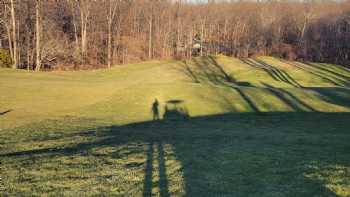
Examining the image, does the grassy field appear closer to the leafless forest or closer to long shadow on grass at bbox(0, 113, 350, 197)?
long shadow on grass at bbox(0, 113, 350, 197)

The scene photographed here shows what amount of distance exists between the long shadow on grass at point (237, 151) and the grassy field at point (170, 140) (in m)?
0.03

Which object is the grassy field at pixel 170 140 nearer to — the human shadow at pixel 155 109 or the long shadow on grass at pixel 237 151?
the long shadow on grass at pixel 237 151

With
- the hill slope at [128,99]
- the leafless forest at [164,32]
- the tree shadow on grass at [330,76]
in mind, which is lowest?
the tree shadow on grass at [330,76]

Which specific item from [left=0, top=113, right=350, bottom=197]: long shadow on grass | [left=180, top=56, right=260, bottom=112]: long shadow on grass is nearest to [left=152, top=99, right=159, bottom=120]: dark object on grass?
[left=0, top=113, right=350, bottom=197]: long shadow on grass

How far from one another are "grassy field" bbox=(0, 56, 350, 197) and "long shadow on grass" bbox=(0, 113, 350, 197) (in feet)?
0.10

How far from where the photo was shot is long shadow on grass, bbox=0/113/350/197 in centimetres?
Answer: 780

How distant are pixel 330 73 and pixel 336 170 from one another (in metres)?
49.9

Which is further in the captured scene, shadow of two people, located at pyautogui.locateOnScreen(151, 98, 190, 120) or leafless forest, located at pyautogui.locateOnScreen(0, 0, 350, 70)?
leafless forest, located at pyautogui.locateOnScreen(0, 0, 350, 70)

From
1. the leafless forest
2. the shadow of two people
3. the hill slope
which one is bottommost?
the shadow of two people

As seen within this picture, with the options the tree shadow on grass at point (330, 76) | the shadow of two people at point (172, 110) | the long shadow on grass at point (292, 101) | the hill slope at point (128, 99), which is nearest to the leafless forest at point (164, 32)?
the hill slope at point (128, 99)

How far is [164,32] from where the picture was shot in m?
87.1

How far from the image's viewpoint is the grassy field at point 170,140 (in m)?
7.90

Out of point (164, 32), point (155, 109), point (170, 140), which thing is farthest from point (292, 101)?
point (164, 32)

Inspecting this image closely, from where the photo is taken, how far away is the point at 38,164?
9734 millimetres
